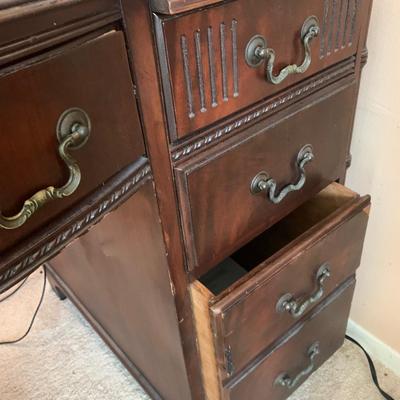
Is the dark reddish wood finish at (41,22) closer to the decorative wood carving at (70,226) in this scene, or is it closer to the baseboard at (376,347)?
the decorative wood carving at (70,226)

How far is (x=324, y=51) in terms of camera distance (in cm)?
65

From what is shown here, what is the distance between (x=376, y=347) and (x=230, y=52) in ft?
2.83

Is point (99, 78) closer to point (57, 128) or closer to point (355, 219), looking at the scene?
point (57, 128)

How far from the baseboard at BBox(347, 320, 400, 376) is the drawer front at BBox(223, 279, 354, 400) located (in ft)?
0.40

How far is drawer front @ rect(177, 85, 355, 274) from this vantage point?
1.95ft

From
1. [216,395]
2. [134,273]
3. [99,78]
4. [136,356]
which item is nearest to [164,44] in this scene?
[99,78]

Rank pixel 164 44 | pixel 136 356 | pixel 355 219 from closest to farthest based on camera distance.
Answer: pixel 164 44
pixel 355 219
pixel 136 356

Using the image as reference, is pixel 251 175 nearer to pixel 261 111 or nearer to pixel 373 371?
pixel 261 111

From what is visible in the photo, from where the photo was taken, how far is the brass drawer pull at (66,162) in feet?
1.27

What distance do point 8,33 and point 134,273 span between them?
466mm

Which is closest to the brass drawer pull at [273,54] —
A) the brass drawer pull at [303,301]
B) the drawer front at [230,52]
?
the drawer front at [230,52]

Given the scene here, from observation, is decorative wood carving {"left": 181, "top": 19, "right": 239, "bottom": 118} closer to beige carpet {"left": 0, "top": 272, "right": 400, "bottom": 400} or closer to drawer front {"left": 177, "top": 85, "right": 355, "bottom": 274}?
drawer front {"left": 177, "top": 85, "right": 355, "bottom": 274}

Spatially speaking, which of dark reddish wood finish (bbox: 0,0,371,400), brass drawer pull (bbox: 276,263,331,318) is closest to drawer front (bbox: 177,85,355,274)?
dark reddish wood finish (bbox: 0,0,371,400)

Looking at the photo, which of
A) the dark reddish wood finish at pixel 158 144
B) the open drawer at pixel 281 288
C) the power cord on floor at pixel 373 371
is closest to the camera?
the dark reddish wood finish at pixel 158 144
